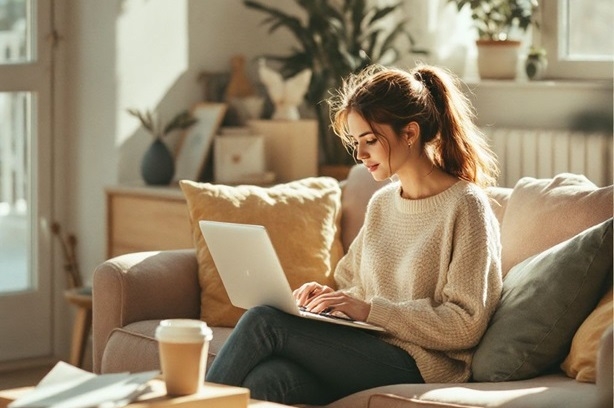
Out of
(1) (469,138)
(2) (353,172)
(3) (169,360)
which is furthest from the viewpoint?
(2) (353,172)

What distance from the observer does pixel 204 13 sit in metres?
4.65

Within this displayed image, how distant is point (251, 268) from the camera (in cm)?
248

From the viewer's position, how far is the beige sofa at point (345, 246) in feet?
7.53

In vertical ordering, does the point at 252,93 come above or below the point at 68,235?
above

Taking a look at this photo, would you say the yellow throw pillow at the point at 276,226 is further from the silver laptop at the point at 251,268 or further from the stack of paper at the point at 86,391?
the stack of paper at the point at 86,391

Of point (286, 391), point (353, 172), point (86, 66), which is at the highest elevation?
point (86, 66)

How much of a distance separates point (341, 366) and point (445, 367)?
243mm

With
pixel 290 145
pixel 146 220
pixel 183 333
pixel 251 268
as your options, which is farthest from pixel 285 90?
pixel 183 333

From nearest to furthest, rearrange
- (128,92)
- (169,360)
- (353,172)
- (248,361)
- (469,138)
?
(169,360) < (248,361) < (469,138) < (353,172) < (128,92)

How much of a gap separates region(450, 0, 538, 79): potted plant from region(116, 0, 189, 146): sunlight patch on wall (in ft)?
3.57

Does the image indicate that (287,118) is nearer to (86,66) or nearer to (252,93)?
(252,93)

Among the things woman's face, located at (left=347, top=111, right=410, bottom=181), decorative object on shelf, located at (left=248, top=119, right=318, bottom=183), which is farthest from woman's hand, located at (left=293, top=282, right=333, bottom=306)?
decorative object on shelf, located at (left=248, top=119, right=318, bottom=183)

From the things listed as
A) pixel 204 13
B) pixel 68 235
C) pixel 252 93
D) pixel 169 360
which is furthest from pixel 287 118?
pixel 169 360

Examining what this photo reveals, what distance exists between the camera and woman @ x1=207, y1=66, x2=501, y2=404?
247 cm
